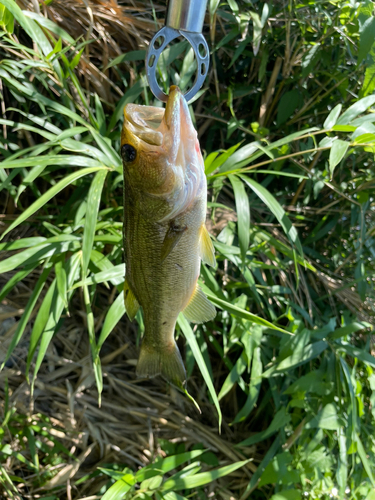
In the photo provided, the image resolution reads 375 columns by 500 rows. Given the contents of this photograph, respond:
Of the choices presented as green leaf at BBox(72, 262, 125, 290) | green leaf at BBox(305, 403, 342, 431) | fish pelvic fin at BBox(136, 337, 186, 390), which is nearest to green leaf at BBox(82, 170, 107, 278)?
green leaf at BBox(72, 262, 125, 290)

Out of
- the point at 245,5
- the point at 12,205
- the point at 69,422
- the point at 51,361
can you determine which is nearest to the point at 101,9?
the point at 245,5

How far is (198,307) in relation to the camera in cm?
80

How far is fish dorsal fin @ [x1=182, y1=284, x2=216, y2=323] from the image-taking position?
0.79 meters

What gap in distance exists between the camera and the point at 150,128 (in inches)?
27.0

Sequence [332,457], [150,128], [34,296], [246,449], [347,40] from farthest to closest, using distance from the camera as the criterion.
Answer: [246,449]
[332,457]
[347,40]
[34,296]
[150,128]

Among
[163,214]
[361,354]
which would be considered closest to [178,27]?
[163,214]

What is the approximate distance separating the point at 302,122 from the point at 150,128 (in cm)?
130

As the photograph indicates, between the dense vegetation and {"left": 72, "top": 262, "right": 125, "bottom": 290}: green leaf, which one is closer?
{"left": 72, "top": 262, "right": 125, "bottom": 290}: green leaf

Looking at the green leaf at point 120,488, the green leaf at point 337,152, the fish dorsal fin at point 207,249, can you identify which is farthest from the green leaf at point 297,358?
the fish dorsal fin at point 207,249

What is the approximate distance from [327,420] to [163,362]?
922mm

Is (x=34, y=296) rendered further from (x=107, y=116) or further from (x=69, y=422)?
(x=107, y=116)

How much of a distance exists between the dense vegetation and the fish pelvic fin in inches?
20.0

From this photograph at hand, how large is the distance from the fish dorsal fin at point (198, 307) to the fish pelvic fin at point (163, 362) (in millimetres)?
74

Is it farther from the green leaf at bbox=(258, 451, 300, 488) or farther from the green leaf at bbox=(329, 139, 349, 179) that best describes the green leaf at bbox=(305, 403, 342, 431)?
the green leaf at bbox=(329, 139, 349, 179)
